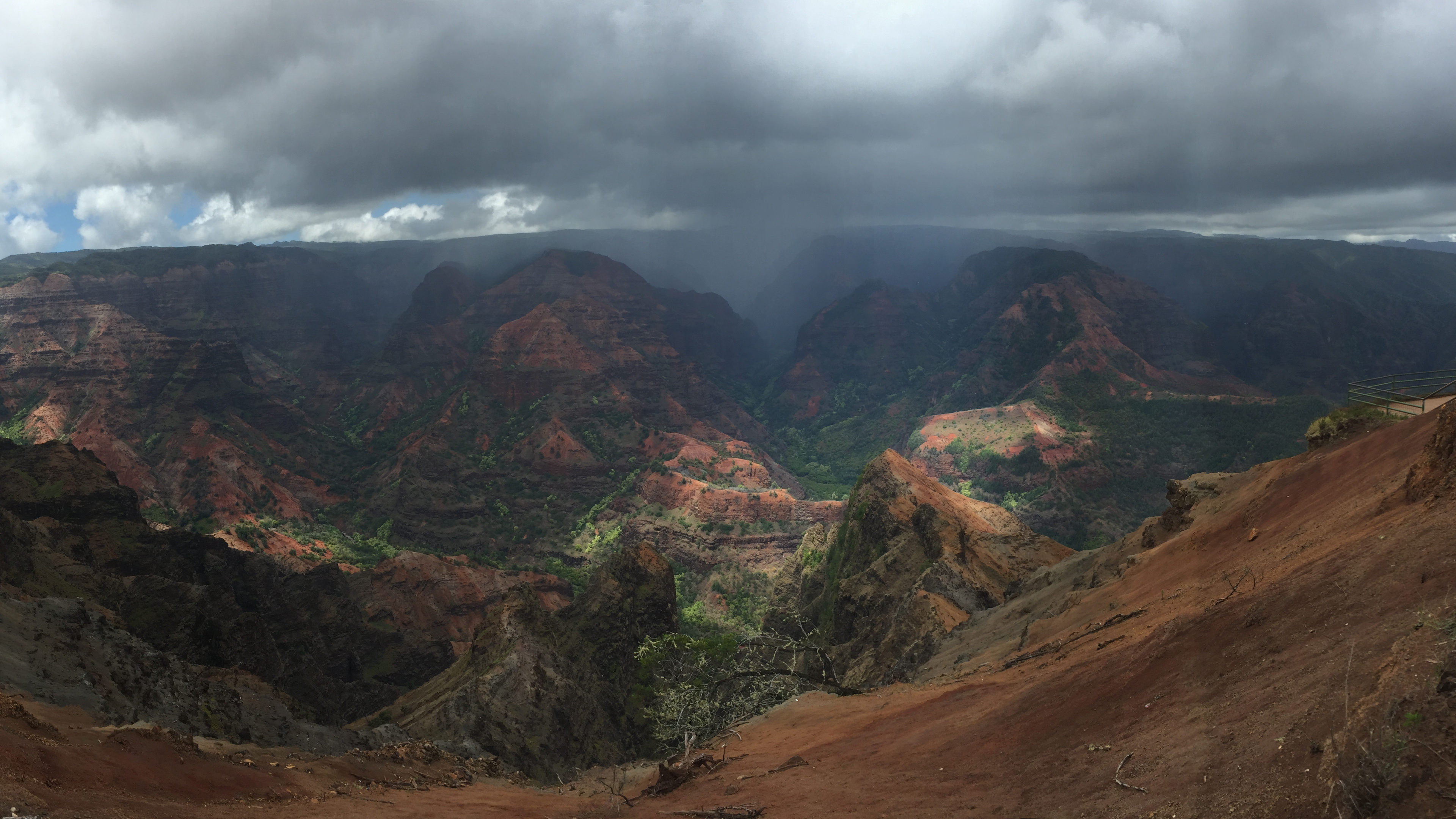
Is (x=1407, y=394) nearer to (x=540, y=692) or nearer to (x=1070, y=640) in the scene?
(x=1070, y=640)

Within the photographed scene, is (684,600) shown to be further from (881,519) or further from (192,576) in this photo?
(192,576)

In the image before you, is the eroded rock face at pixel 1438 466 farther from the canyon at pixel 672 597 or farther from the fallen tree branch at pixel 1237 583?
the fallen tree branch at pixel 1237 583

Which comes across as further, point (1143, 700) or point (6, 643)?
point (6, 643)

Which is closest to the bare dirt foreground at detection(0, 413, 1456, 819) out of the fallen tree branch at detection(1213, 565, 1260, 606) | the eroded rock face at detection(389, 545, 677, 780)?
the fallen tree branch at detection(1213, 565, 1260, 606)

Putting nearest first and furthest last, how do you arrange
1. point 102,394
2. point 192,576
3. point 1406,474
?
point 1406,474 → point 192,576 → point 102,394

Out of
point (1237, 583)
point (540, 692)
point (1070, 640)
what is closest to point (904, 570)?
point (540, 692)

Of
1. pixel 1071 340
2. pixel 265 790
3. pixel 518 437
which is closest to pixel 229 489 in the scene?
pixel 518 437

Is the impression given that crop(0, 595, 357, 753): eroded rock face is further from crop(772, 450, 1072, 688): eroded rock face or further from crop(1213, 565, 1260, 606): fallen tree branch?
crop(1213, 565, 1260, 606): fallen tree branch
